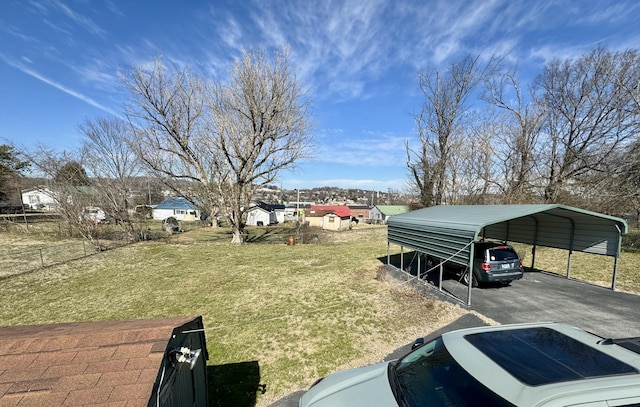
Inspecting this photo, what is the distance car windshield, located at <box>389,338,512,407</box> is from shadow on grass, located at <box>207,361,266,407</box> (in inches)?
112

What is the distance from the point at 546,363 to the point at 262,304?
7.41 meters

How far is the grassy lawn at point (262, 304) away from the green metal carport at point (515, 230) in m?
1.73

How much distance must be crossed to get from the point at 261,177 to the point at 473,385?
64.1 ft

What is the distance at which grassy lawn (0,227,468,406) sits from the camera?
5.66 m

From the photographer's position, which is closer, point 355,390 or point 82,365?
point 82,365

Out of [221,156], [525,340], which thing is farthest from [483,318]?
[221,156]

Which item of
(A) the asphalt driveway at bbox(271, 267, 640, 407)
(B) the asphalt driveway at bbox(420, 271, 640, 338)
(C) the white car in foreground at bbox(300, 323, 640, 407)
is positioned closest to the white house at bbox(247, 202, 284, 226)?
(A) the asphalt driveway at bbox(271, 267, 640, 407)

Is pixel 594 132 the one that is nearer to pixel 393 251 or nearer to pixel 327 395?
pixel 393 251

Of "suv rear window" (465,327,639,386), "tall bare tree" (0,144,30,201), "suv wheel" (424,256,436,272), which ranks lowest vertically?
"suv wheel" (424,256,436,272)

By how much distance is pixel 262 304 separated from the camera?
842 centimetres

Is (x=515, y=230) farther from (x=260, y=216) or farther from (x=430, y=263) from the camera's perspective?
(x=260, y=216)

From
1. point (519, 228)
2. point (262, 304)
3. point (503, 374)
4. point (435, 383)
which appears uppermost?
point (503, 374)

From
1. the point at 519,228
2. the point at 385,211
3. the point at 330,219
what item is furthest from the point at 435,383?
the point at 385,211

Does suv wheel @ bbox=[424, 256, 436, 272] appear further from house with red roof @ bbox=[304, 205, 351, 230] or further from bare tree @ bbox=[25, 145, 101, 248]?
house with red roof @ bbox=[304, 205, 351, 230]
